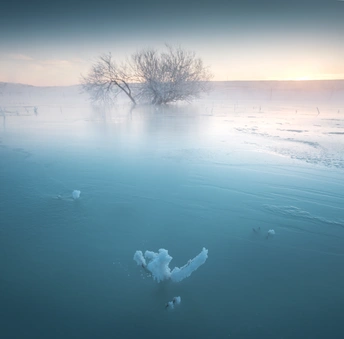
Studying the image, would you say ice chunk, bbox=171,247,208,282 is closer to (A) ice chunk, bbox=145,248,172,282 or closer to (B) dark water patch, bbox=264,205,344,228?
(A) ice chunk, bbox=145,248,172,282

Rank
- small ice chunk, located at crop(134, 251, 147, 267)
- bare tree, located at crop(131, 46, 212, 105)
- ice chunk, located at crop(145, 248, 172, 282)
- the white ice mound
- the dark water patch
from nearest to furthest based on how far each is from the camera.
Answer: ice chunk, located at crop(145, 248, 172, 282), small ice chunk, located at crop(134, 251, 147, 267), the dark water patch, the white ice mound, bare tree, located at crop(131, 46, 212, 105)

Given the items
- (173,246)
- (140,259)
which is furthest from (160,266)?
(173,246)

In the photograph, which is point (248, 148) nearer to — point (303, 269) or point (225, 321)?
point (303, 269)

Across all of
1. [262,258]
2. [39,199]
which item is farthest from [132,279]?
[39,199]

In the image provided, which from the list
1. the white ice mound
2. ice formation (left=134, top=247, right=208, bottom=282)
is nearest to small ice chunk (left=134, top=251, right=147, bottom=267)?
ice formation (left=134, top=247, right=208, bottom=282)

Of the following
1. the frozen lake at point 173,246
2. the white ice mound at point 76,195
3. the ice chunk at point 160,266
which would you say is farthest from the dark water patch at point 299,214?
the white ice mound at point 76,195

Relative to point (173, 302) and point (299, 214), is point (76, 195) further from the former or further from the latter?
point (299, 214)

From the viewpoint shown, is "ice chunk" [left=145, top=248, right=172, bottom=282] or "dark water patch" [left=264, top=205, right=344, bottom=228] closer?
"ice chunk" [left=145, top=248, right=172, bottom=282]

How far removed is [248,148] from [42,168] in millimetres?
5934

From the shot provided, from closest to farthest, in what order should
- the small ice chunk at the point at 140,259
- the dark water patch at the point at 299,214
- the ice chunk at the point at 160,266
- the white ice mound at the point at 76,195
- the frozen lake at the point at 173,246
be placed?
the frozen lake at the point at 173,246 < the ice chunk at the point at 160,266 < the small ice chunk at the point at 140,259 < the dark water patch at the point at 299,214 < the white ice mound at the point at 76,195

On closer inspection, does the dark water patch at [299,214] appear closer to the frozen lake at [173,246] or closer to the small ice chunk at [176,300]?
the frozen lake at [173,246]

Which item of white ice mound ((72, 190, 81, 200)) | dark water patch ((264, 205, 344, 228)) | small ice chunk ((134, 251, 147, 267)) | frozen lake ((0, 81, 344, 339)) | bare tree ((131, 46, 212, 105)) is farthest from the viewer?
bare tree ((131, 46, 212, 105))

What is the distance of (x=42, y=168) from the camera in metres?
5.88

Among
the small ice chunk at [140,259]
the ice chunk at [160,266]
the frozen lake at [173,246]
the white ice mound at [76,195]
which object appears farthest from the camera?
the white ice mound at [76,195]
